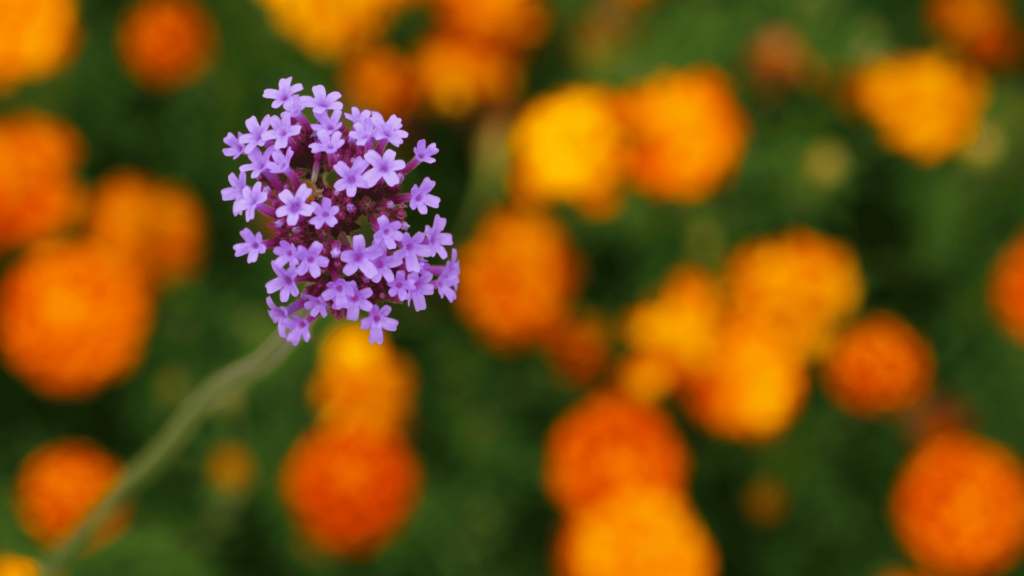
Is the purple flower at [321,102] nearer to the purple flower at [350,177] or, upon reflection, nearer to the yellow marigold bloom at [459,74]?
the purple flower at [350,177]

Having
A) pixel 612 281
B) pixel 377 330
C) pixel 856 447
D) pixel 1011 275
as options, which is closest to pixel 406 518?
pixel 612 281

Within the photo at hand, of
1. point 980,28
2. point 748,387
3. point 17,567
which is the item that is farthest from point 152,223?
point 980,28

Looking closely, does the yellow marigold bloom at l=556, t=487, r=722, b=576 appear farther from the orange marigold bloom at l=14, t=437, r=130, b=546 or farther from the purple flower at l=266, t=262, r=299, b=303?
the purple flower at l=266, t=262, r=299, b=303

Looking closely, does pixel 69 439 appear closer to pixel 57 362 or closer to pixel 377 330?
pixel 57 362

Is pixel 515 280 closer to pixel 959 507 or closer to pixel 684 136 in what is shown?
pixel 684 136

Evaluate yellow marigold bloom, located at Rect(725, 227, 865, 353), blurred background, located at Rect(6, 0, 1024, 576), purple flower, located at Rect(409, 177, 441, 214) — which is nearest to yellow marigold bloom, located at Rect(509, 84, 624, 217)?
blurred background, located at Rect(6, 0, 1024, 576)

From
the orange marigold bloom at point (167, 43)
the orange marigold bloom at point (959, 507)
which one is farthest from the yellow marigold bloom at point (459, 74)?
the orange marigold bloom at point (959, 507)
